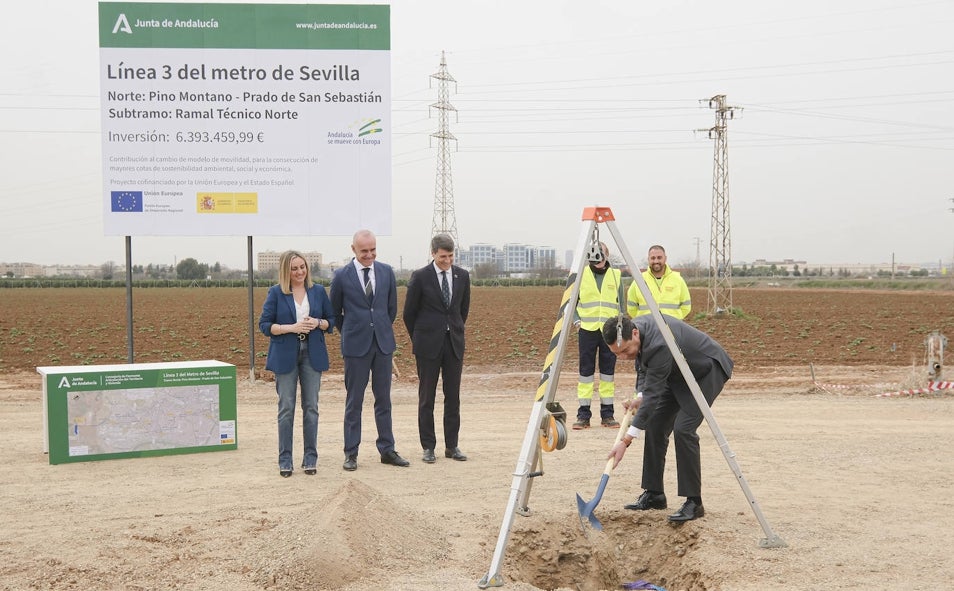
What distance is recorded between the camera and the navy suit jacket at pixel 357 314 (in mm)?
7121

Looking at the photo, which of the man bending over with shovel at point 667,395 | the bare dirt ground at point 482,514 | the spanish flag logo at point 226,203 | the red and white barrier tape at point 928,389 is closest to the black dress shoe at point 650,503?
the man bending over with shovel at point 667,395

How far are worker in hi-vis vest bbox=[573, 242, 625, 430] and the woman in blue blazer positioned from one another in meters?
3.13

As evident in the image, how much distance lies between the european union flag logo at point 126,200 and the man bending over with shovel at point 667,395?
7.71 m

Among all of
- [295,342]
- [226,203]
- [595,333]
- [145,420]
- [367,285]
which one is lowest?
[145,420]

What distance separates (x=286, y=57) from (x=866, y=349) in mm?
14980

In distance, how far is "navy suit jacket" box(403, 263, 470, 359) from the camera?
7.37 meters

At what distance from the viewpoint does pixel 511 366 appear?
1666 cm

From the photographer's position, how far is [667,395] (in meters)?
5.73

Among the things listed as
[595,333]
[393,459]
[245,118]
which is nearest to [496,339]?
[245,118]

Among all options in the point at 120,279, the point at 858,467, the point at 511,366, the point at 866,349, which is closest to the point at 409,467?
the point at 858,467

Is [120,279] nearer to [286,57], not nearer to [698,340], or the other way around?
[286,57]

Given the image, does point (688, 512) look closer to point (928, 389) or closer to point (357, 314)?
point (357, 314)

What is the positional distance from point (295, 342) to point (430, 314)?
Result: 1.21 meters

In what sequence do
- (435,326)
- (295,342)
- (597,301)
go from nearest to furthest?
1. (295,342)
2. (435,326)
3. (597,301)
